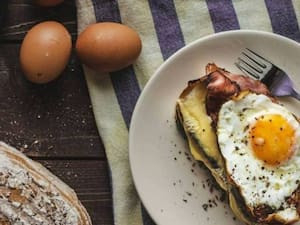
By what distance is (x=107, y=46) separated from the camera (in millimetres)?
1410

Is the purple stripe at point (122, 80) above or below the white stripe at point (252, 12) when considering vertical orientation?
below

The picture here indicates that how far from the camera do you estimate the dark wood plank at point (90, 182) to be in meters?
1.51

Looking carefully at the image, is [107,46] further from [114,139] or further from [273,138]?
[273,138]

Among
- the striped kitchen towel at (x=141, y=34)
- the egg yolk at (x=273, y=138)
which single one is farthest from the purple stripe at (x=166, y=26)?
the egg yolk at (x=273, y=138)

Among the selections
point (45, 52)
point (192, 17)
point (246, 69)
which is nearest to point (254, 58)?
point (246, 69)

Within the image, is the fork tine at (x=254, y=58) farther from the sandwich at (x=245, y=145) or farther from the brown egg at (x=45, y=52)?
the brown egg at (x=45, y=52)

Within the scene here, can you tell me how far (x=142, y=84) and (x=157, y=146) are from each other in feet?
0.41

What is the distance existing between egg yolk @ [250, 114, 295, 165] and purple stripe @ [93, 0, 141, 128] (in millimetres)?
244

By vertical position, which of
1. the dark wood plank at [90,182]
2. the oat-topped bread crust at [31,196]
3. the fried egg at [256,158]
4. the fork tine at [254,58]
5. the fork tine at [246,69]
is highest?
the fork tine at [254,58]

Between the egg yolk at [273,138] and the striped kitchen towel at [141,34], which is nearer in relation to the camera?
the egg yolk at [273,138]

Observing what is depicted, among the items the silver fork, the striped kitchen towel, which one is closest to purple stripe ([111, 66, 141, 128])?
the striped kitchen towel

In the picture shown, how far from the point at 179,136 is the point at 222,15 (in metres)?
0.24

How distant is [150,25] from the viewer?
58.8 inches

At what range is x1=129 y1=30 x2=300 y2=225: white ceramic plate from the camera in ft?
4.77
